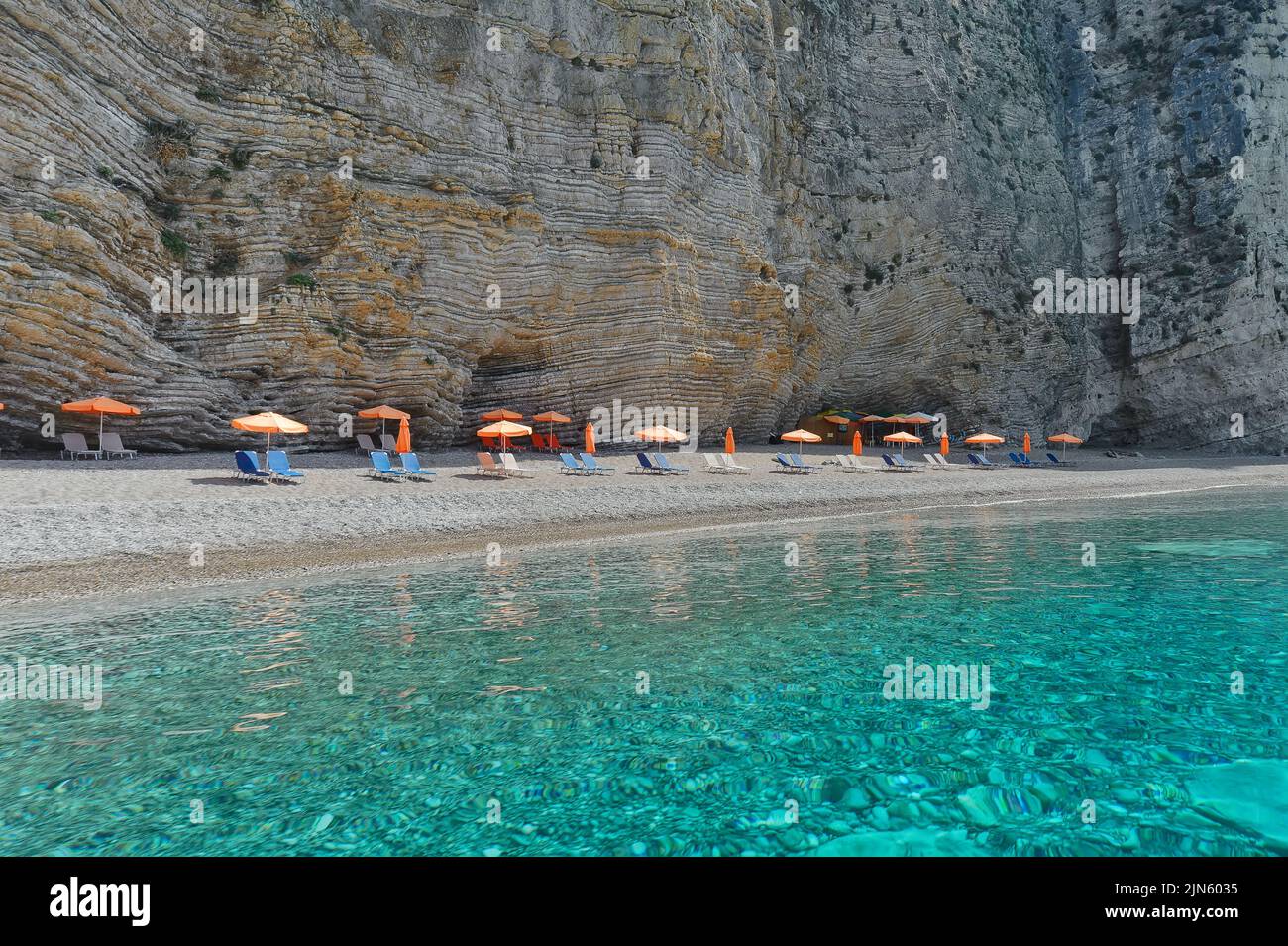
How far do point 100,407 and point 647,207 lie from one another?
19466 mm

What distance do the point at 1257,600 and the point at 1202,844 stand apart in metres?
6.66

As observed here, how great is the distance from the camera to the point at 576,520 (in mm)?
16484

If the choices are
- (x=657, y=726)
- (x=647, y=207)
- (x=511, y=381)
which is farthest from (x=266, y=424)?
(x=647, y=207)

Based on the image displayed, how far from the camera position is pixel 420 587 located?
381 inches

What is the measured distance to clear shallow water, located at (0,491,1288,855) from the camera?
3.54 m

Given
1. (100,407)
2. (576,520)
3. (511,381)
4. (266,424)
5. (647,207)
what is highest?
(647,207)

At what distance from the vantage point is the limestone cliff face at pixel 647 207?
19.6 m

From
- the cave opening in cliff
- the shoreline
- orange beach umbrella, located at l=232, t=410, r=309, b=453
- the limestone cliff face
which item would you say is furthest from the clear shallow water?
the cave opening in cliff

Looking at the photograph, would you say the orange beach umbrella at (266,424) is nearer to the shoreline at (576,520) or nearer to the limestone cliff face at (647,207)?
the shoreline at (576,520)

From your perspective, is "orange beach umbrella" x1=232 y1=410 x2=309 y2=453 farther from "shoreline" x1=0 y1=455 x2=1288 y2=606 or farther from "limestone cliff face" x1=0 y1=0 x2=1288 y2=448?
"limestone cliff face" x1=0 y1=0 x2=1288 y2=448

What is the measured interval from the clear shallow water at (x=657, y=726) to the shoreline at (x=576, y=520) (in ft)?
6.08

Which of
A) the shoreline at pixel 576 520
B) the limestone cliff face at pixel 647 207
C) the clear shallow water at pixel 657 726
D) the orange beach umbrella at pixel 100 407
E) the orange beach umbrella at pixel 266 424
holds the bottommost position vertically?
the clear shallow water at pixel 657 726

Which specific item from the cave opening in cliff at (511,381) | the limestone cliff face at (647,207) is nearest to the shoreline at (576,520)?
the limestone cliff face at (647,207)

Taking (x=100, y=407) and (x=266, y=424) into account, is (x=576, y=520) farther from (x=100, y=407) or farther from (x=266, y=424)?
(x=100, y=407)
